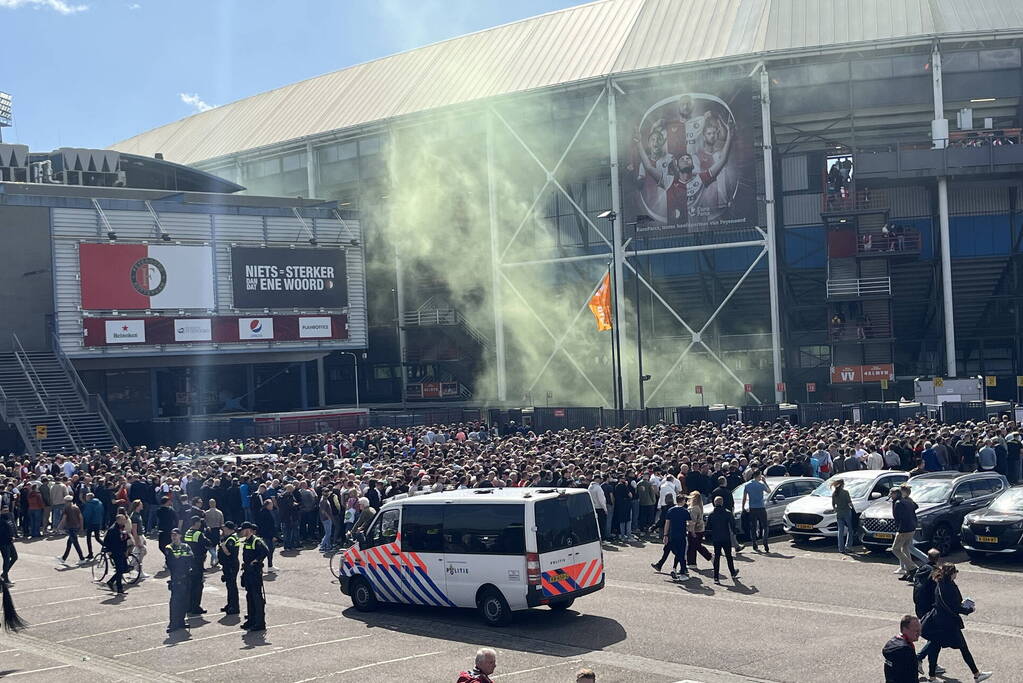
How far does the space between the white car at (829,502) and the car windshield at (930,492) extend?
3.00ft

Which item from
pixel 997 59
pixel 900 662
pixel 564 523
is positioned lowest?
pixel 900 662

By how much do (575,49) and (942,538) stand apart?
4933cm

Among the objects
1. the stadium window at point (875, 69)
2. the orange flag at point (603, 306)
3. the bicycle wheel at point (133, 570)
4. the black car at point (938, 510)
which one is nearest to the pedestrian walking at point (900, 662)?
the black car at point (938, 510)

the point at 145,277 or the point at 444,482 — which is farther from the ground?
the point at 145,277

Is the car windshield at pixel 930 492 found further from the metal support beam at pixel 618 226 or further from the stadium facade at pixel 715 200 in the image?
the metal support beam at pixel 618 226

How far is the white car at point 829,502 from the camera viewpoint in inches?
924

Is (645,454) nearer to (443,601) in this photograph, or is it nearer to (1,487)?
(443,601)

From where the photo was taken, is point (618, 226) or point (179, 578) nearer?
point (179, 578)

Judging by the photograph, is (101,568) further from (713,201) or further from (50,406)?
(713,201)

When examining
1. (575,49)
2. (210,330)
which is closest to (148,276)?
(210,330)

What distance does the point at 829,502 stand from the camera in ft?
78.4

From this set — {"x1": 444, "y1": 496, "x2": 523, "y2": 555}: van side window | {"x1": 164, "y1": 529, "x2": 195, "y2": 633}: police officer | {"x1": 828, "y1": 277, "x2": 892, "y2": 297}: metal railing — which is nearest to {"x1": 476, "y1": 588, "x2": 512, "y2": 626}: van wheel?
{"x1": 444, "y1": 496, "x2": 523, "y2": 555}: van side window

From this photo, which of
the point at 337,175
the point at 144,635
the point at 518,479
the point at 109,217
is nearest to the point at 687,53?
the point at 337,175

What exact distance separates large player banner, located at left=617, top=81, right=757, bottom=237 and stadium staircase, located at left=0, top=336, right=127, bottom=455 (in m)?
26.6
